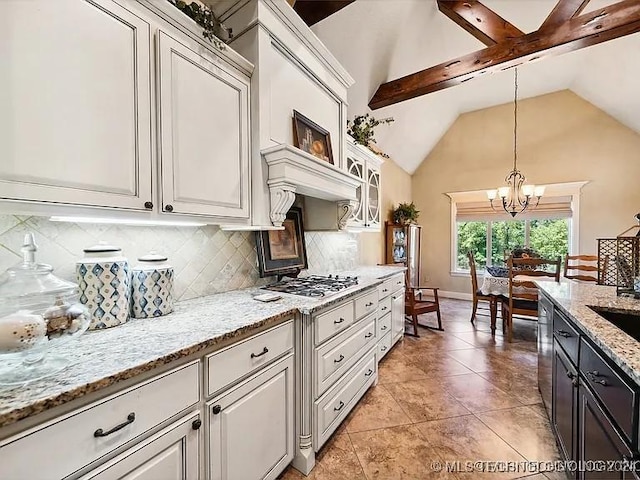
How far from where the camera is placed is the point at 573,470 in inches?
52.3

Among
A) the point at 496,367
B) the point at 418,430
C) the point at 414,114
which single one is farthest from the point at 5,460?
the point at 414,114

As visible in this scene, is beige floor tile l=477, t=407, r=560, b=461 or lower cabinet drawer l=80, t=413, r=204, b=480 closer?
lower cabinet drawer l=80, t=413, r=204, b=480

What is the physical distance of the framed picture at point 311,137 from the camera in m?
1.88

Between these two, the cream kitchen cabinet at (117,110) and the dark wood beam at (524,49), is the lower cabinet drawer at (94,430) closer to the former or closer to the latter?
the cream kitchen cabinet at (117,110)

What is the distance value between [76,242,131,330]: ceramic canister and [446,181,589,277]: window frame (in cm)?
597

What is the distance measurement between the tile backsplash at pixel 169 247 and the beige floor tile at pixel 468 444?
158cm

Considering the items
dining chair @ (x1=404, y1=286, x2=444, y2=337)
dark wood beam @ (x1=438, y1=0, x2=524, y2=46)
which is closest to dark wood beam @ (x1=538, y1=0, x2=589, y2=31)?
dark wood beam @ (x1=438, y1=0, x2=524, y2=46)

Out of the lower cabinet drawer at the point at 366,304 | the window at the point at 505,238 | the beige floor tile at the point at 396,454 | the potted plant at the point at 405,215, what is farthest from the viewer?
the window at the point at 505,238

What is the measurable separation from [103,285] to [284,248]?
1283mm

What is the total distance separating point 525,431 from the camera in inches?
74.2

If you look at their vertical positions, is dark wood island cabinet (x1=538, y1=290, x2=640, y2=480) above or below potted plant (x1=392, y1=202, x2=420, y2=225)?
below

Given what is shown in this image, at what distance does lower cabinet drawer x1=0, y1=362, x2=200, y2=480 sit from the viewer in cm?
62

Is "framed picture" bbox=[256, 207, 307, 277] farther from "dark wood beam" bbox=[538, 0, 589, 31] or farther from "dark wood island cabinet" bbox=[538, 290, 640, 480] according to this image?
"dark wood beam" bbox=[538, 0, 589, 31]

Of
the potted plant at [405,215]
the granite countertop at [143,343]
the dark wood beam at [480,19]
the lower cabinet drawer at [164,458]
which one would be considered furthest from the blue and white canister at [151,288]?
the potted plant at [405,215]
